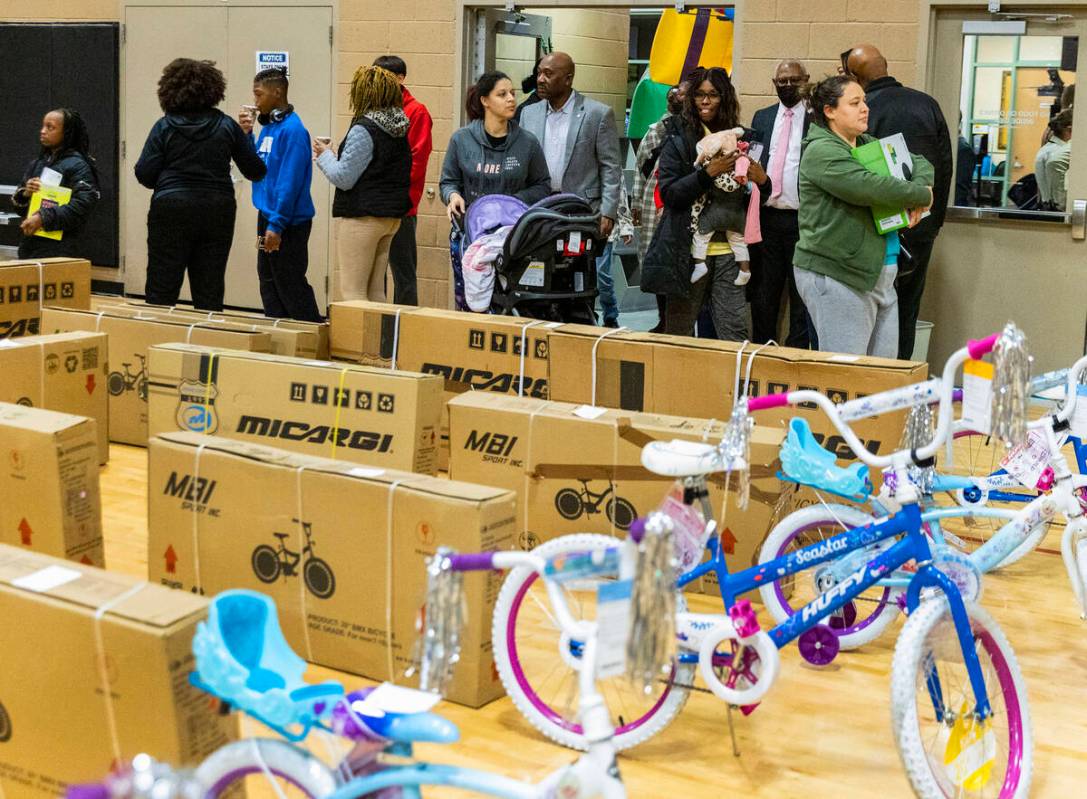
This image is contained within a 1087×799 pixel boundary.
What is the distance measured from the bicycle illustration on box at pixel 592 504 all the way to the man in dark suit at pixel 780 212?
2.86 m

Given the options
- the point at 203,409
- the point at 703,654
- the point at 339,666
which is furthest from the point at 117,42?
the point at 703,654

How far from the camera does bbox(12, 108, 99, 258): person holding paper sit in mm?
6859

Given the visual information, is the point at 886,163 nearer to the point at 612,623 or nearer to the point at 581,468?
the point at 581,468

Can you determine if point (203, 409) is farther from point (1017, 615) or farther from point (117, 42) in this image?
point (117, 42)

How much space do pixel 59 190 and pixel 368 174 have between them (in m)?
1.52

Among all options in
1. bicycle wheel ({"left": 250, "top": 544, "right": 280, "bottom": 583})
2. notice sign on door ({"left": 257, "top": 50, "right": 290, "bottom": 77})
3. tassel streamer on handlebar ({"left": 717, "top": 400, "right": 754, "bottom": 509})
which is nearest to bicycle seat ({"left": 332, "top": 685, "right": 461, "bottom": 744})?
tassel streamer on handlebar ({"left": 717, "top": 400, "right": 754, "bottom": 509})

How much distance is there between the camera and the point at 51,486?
3.68m

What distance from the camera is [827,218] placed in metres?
4.91

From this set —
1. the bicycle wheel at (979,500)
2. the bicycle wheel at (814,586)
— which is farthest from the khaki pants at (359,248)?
the bicycle wheel at (814,586)

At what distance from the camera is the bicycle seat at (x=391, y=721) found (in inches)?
81.0

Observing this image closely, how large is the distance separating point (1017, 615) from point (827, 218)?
153 centimetres

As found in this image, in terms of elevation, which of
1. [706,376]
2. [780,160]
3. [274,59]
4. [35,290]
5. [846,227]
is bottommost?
[706,376]

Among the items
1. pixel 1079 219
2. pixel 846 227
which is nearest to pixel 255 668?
pixel 846 227

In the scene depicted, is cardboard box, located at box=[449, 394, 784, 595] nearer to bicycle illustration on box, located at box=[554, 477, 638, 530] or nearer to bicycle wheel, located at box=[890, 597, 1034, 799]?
bicycle illustration on box, located at box=[554, 477, 638, 530]
